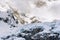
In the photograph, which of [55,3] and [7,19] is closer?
[7,19]

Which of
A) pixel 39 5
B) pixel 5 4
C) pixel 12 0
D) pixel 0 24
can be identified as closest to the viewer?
pixel 0 24

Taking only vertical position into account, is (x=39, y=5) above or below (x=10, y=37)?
above

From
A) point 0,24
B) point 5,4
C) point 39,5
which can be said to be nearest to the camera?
point 0,24

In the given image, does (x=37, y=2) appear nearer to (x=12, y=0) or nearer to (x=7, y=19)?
(x=12, y=0)

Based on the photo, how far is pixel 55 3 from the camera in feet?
29.5

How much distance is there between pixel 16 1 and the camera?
27.2ft

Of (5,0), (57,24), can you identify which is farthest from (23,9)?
(57,24)

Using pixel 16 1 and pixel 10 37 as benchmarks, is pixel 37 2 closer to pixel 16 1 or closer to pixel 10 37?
pixel 16 1

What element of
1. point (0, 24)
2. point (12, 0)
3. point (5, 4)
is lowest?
point (0, 24)

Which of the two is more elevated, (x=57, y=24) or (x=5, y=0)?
(x=5, y=0)

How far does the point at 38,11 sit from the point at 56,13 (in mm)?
663

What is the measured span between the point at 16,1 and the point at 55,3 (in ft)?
5.20

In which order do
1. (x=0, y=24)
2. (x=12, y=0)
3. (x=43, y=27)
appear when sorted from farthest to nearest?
(x=12, y=0) → (x=0, y=24) → (x=43, y=27)

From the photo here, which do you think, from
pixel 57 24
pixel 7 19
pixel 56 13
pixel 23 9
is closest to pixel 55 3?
pixel 56 13
